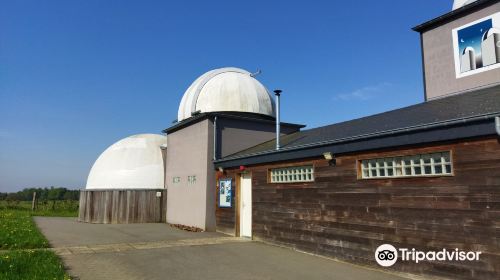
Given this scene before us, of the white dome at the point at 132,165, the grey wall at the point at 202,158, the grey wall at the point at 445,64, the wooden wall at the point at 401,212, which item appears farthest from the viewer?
the white dome at the point at 132,165

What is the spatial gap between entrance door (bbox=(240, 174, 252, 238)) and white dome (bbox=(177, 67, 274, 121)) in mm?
5015

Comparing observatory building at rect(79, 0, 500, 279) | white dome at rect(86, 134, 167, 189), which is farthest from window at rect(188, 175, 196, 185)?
white dome at rect(86, 134, 167, 189)

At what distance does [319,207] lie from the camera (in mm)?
9477

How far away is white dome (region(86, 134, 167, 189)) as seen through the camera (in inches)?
810

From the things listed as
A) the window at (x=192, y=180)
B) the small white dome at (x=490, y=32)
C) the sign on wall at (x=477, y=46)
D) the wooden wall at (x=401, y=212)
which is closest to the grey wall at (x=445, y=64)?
the sign on wall at (x=477, y=46)

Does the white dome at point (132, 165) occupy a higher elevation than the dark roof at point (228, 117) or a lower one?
lower

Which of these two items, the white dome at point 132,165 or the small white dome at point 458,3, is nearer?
the small white dome at point 458,3

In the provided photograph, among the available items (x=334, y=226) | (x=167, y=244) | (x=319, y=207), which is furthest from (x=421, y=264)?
(x=167, y=244)

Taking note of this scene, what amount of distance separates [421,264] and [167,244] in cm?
722

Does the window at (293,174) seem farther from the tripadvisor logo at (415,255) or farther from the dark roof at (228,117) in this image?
the dark roof at (228,117)

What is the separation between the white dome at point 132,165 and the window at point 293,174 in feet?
35.0

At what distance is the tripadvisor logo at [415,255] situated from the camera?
20.5 feet

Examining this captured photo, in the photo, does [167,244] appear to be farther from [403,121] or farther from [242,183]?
[403,121]

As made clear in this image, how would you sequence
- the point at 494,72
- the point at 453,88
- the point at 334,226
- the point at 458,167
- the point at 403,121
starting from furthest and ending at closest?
the point at 453,88
the point at 494,72
the point at 334,226
the point at 403,121
the point at 458,167
